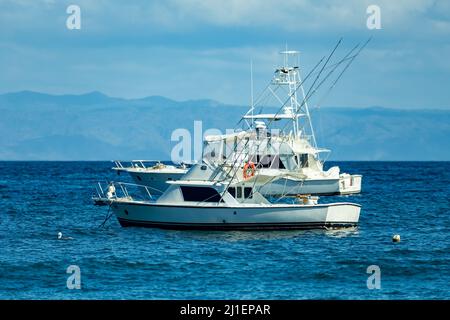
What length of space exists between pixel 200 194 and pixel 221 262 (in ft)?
24.5

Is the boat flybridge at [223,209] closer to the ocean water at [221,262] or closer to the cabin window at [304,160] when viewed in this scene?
the ocean water at [221,262]

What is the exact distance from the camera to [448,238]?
153 feet

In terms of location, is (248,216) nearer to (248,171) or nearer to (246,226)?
(246,226)

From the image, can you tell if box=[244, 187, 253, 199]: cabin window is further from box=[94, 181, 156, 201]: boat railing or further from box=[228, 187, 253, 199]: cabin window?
box=[94, 181, 156, 201]: boat railing

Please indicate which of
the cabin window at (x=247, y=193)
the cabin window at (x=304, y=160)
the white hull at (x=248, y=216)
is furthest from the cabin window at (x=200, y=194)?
the cabin window at (x=304, y=160)

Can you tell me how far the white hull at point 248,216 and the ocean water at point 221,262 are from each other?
0.40 metres

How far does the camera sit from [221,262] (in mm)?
37656

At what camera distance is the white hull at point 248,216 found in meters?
44.3

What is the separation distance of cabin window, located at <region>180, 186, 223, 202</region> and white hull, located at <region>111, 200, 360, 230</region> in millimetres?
483

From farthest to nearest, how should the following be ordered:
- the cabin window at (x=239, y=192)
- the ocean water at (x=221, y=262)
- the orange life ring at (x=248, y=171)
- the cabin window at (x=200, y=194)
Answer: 1. the orange life ring at (x=248, y=171)
2. the cabin window at (x=239, y=192)
3. the cabin window at (x=200, y=194)
4. the ocean water at (x=221, y=262)
